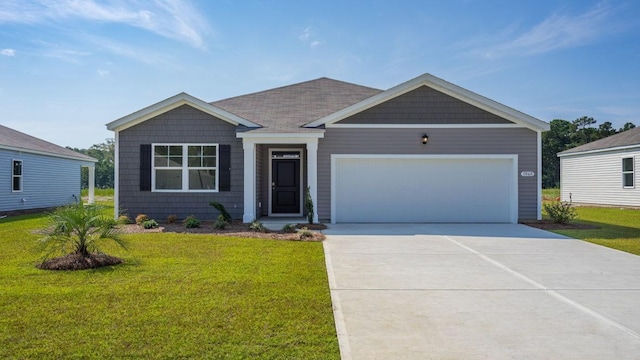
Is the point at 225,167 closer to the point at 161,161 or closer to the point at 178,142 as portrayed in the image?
the point at 178,142

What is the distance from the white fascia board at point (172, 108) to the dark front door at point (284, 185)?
6.51 ft

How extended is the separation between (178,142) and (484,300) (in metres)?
10.4

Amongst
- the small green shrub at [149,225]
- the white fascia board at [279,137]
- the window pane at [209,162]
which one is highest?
the white fascia board at [279,137]

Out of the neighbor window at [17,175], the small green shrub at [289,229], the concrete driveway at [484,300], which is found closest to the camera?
the concrete driveway at [484,300]

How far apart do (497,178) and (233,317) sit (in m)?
11.1

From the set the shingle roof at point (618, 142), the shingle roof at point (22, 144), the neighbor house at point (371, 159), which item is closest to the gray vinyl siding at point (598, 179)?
Result: the shingle roof at point (618, 142)

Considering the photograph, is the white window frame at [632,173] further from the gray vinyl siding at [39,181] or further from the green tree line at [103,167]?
the green tree line at [103,167]

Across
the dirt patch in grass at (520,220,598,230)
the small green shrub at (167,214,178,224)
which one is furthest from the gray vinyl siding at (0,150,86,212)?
the dirt patch in grass at (520,220,598,230)

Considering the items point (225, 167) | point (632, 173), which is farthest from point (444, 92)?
point (632, 173)

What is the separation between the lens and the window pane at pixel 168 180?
12820mm

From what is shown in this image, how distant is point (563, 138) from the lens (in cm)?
5281

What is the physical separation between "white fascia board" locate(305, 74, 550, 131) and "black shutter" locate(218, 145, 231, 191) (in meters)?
2.61

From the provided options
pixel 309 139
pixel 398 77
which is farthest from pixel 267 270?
pixel 398 77

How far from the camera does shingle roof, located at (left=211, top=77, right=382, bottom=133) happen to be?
13.5 m
